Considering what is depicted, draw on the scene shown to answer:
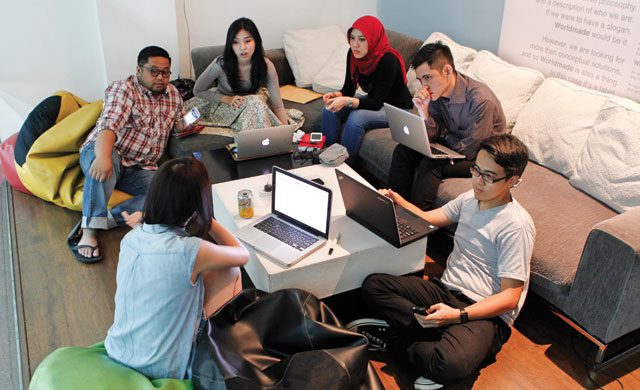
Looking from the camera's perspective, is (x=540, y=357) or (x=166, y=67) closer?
(x=540, y=357)

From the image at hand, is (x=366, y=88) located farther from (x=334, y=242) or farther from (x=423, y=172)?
(x=334, y=242)

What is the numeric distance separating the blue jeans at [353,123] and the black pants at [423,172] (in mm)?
439

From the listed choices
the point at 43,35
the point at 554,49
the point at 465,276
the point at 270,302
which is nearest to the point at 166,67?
the point at 43,35

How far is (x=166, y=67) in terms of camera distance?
3047mm

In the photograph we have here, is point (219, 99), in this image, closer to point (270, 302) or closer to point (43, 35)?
point (43, 35)

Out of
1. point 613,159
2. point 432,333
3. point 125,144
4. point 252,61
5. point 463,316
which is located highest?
point 252,61

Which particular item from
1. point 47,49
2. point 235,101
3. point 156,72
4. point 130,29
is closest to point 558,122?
point 235,101

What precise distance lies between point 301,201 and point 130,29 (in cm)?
225

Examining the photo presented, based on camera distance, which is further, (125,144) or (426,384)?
(125,144)

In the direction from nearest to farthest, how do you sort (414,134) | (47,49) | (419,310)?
(419,310), (414,134), (47,49)

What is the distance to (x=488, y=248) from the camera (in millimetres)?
2182

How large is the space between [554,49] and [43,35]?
3201 mm

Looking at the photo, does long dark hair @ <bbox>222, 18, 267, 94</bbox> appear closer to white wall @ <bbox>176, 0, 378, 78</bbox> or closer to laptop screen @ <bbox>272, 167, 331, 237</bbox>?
white wall @ <bbox>176, 0, 378, 78</bbox>

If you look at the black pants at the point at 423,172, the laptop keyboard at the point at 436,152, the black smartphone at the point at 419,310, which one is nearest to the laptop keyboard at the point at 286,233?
the black smartphone at the point at 419,310
